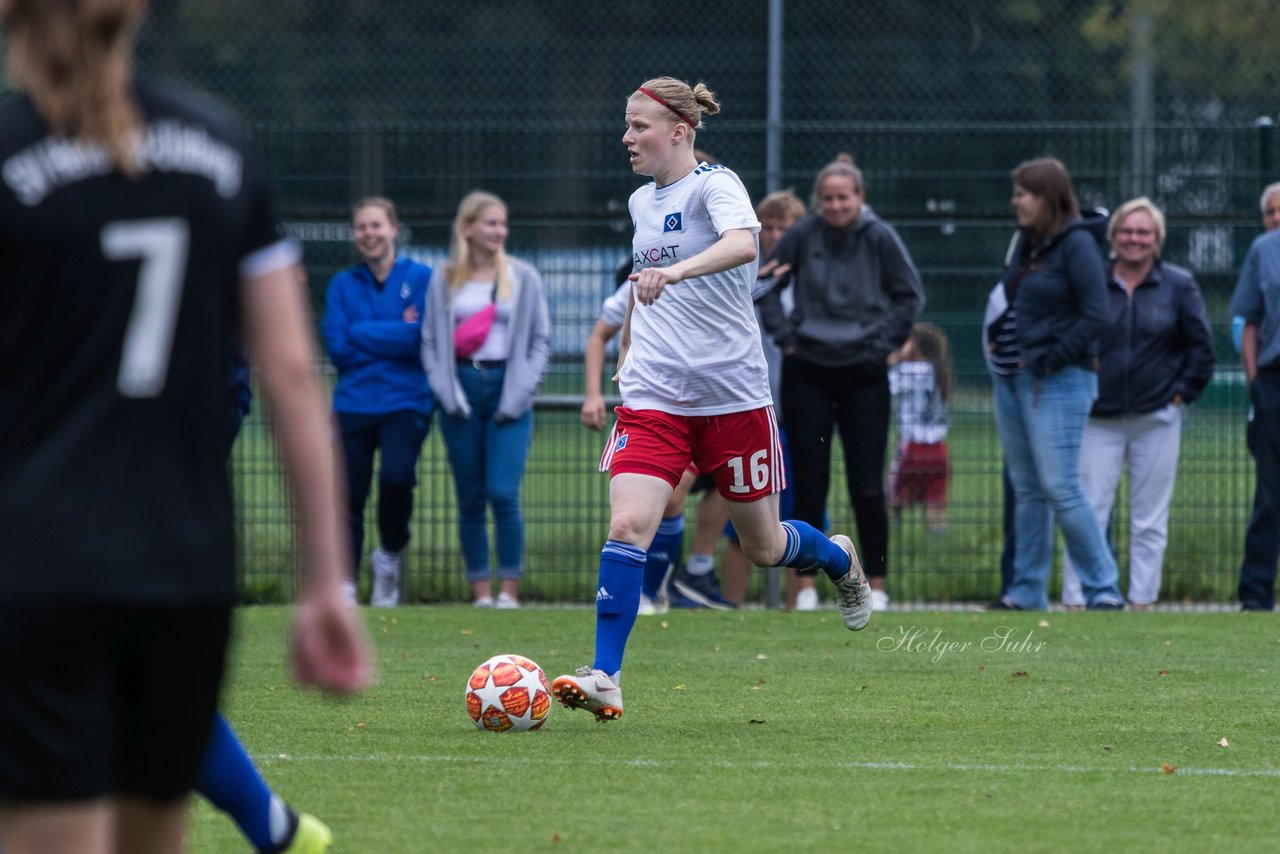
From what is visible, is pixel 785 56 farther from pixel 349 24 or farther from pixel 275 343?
pixel 275 343

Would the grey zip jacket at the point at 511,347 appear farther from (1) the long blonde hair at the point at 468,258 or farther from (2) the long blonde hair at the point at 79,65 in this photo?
(2) the long blonde hair at the point at 79,65

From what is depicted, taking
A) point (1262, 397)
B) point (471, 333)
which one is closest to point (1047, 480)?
point (1262, 397)

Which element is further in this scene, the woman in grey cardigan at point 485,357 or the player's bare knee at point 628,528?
the woman in grey cardigan at point 485,357

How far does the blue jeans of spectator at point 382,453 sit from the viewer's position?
10328 millimetres

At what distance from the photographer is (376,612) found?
1025cm

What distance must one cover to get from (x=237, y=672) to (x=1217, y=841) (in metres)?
4.37

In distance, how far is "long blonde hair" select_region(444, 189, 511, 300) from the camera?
403 inches

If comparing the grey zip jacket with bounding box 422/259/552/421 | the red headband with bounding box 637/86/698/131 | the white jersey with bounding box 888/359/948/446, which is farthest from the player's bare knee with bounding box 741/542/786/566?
the white jersey with bounding box 888/359/948/446

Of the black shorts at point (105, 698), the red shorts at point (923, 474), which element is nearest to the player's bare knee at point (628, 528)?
the black shorts at point (105, 698)

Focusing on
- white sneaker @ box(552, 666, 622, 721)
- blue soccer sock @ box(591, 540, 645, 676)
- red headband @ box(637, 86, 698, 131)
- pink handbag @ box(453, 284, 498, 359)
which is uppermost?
red headband @ box(637, 86, 698, 131)

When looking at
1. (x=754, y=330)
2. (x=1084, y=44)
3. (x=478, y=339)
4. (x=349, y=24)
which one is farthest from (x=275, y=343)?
(x=349, y=24)

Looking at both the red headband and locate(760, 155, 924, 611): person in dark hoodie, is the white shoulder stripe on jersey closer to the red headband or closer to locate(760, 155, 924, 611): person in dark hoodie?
the red headband

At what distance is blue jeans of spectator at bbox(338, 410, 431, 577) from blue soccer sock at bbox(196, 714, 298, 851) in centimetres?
641

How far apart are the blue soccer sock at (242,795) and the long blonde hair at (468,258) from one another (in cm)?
658
